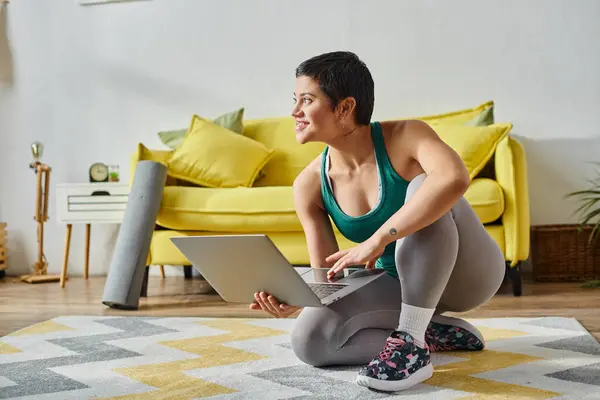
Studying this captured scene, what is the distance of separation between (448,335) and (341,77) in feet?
2.41

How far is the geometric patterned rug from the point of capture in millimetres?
1584

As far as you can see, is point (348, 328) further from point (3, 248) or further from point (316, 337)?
point (3, 248)

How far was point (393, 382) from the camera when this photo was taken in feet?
5.08

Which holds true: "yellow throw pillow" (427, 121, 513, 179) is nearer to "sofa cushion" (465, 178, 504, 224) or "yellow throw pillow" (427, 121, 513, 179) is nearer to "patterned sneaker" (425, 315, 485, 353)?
"sofa cushion" (465, 178, 504, 224)

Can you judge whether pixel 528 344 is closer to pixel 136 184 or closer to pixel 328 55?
pixel 328 55

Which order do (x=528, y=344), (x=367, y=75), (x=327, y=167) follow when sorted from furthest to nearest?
Answer: (x=528, y=344), (x=327, y=167), (x=367, y=75)

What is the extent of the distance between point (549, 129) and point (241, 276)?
3001mm

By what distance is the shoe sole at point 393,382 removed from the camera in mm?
1548

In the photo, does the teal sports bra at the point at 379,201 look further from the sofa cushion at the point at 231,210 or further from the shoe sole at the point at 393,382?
the sofa cushion at the point at 231,210

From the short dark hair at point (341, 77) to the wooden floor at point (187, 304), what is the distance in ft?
3.37

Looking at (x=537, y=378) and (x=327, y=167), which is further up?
(x=327, y=167)

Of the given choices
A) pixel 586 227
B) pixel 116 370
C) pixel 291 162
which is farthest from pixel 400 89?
pixel 116 370

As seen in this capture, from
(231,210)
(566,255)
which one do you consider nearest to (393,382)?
(231,210)

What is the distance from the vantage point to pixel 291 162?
4.04 m
